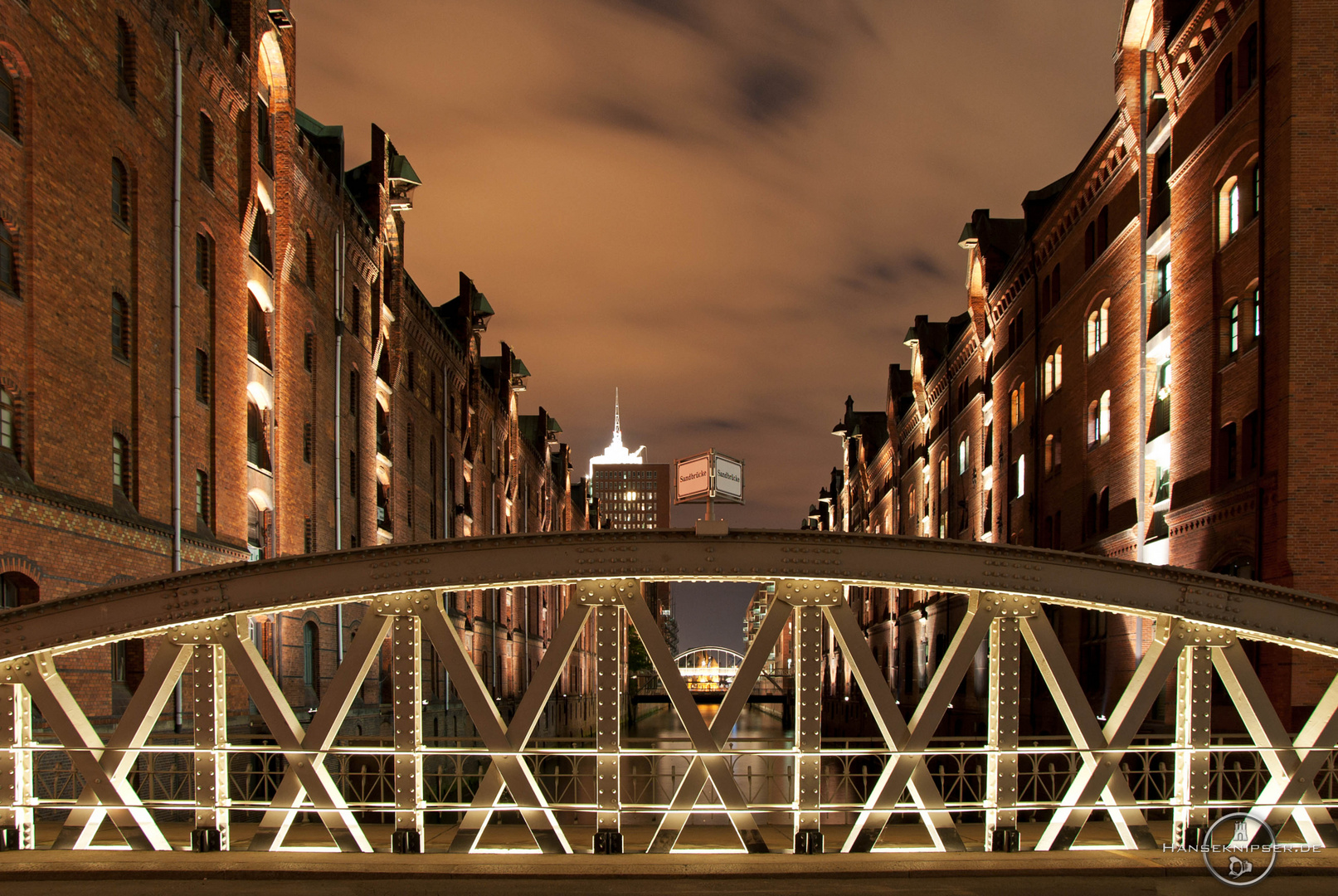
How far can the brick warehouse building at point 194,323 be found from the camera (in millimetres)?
18297

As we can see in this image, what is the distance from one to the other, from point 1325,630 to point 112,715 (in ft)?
59.2

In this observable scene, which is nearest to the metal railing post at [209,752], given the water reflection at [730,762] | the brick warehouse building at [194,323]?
the water reflection at [730,762]

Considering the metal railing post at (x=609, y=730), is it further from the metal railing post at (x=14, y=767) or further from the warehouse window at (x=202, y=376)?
the warehouse window at (x=202, y=376)

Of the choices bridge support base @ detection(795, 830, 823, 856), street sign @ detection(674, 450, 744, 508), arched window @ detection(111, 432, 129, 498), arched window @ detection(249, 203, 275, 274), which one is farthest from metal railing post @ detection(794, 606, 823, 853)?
arched window @ detection(249, 203, 275, 274)

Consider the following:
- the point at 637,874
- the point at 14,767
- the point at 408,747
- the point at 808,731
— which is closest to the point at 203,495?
the point at 14,767

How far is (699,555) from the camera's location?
449 inches

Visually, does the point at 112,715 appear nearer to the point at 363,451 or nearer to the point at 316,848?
the point at 316,848

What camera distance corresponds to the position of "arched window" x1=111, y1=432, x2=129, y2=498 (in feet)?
69.6

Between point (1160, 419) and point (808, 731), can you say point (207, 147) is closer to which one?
point (808, 731)

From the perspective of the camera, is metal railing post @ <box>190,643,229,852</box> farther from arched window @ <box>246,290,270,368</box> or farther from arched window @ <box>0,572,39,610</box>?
arched window @ <box>246,290,270,368</box>

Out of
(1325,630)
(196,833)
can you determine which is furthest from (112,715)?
(1325,630)

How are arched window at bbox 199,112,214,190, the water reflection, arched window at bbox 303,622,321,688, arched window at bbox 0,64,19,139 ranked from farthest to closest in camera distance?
arched window at bbox 303,622,321,688
arched window at bbox 199,112,214,190
arched window at bbox 0,64,19,139
the water reflection

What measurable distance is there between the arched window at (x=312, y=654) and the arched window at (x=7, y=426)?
13660mm

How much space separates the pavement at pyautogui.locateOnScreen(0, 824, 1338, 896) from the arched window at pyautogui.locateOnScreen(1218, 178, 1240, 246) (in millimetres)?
13176
